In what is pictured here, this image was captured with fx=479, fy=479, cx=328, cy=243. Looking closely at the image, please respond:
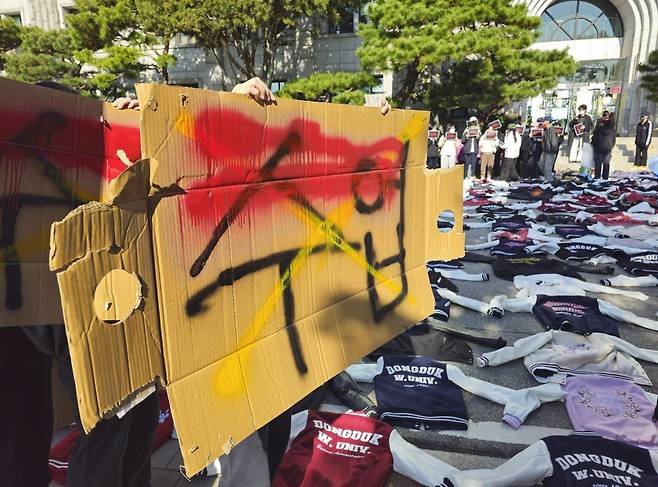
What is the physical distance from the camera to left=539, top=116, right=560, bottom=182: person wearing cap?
41.8 ft

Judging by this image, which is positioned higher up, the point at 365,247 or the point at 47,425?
the point at 365,247

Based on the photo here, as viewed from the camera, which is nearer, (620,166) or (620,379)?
(620,379)

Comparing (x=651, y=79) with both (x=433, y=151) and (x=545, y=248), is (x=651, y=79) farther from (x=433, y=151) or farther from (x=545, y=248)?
(x=545, y=248)

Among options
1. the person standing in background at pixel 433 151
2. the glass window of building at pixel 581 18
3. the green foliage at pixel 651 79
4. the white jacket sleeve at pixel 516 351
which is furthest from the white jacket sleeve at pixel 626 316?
the glass window of building at pixel 581 18

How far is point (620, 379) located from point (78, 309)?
2.95 meters

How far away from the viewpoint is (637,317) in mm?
3607

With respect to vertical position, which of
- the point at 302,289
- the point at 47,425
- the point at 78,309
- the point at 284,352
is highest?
the point at 78,309

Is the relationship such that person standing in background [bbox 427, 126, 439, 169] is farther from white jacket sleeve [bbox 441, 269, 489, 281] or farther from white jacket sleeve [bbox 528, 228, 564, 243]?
white jacket sleeve [bbox 441, 269, 489, 281]

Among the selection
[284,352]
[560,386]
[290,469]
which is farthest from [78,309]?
[560,386]

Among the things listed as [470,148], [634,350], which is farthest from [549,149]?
[634,350]

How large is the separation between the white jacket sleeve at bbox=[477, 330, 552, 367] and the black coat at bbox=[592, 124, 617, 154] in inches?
437

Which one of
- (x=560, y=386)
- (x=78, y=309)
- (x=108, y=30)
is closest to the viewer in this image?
(x=78, y=309)

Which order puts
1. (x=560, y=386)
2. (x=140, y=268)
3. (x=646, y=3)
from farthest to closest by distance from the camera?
(x=646, y=3) < (x=560, y=386) < (x=140, y=268)

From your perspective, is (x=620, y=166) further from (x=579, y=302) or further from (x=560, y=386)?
(x=560, y=386)
